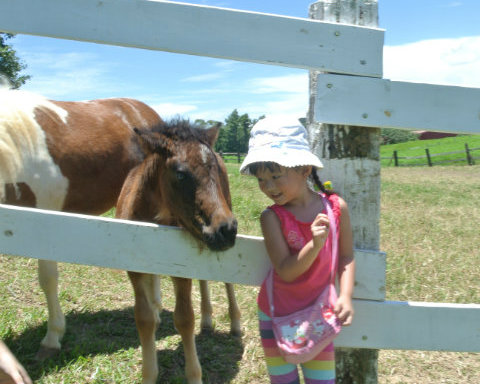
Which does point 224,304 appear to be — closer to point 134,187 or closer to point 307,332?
point 134,187

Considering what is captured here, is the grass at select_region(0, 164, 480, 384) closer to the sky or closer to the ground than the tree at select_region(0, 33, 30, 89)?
closer to the ground

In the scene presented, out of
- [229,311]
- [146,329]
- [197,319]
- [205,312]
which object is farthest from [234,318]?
[146,329]

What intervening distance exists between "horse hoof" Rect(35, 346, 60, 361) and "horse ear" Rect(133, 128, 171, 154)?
203 cm

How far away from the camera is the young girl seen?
190 centimetres

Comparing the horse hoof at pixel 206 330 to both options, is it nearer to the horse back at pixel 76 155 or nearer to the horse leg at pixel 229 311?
the horse leg at pixel 229 311

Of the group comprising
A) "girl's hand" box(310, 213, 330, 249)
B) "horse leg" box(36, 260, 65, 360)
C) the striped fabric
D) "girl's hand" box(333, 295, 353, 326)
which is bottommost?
"horse leg" box(36, 260, 65, 360)

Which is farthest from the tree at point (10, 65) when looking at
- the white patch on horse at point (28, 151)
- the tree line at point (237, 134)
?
the white patch on horse at point (28, 151)

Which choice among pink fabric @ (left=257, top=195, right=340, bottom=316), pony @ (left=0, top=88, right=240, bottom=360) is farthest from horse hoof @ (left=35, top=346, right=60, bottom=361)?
pink fabric @ (left=257, top=195, right=340, bottom=316)

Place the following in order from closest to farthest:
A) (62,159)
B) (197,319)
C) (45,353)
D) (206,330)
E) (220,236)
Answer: (220,236), (45,353), (62,159), (206,330), (197,319)

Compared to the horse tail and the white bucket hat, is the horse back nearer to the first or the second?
the horse tail

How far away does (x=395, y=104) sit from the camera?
6.23ft

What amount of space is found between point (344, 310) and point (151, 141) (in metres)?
1.59

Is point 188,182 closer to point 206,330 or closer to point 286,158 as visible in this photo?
point 286,158

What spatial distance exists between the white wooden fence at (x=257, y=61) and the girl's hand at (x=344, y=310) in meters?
0.16
